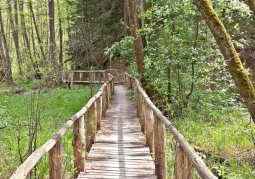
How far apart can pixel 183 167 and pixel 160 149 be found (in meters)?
1.70

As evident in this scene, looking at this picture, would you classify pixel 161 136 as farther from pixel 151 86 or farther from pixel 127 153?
pixel 151 86

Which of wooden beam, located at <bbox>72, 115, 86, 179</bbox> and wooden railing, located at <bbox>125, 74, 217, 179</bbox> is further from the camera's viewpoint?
wooden beam, located at <bbox>72, 115, 86, 179</bbox>

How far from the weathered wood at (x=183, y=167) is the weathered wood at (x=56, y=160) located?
1.34 meters

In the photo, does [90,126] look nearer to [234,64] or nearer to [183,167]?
[234,64]

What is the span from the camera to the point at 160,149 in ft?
16.3

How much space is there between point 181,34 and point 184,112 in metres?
2.71

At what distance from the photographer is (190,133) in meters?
8.47

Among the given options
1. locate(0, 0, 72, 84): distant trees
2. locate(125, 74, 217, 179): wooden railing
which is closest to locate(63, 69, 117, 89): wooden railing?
locate(0, 0, 72, 84): distant trees

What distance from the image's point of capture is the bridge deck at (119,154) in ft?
17.2

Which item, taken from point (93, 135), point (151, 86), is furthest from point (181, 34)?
point (93, 135)

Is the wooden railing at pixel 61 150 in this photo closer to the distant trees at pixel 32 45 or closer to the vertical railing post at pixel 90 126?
the vertical railing post at pixel 90 126

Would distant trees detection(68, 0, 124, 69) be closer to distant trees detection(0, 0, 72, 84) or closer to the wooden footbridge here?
distant trees detection(0, 0, 72, 84)

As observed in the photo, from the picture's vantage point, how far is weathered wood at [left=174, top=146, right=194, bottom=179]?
3135 mm

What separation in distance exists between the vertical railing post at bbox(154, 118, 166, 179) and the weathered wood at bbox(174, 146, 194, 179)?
1439mm
